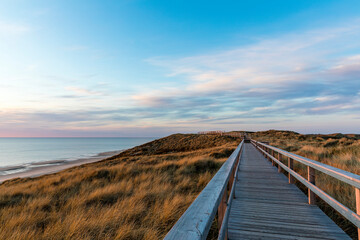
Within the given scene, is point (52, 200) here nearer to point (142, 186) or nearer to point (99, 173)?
point (142, 186)

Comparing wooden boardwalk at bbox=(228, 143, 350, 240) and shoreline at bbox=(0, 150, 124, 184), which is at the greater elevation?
wooden boardwalk at bbox=(228, 143, 350, 240)

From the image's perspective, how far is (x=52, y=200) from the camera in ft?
21.7

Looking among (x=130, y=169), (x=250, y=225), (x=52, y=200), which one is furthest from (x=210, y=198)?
(x=130, y=169)

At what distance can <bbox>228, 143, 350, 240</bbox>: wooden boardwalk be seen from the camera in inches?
121

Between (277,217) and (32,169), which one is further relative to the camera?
(32,169)

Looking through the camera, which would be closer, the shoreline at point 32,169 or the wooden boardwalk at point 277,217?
the wooden boardwalk at point 277,217

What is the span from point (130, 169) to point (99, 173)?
1688 mm

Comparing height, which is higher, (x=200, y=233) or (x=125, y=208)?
(x=200, y=233)

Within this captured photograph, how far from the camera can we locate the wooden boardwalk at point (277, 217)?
10.1 ft

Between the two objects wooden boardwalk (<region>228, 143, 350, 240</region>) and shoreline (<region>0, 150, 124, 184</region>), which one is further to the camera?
shoreline (<region>0, 150, 124, 184</region>)

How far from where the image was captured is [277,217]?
12.2 feet

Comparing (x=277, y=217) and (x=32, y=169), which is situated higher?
(x=277, y=217)

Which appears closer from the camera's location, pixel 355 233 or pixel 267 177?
pixel 355 233

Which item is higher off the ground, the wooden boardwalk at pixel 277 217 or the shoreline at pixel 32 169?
the wooden boardwalk at pixel 277 217
